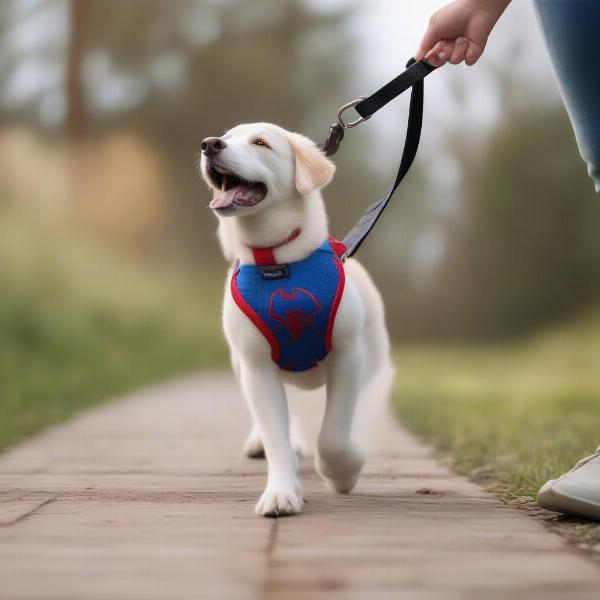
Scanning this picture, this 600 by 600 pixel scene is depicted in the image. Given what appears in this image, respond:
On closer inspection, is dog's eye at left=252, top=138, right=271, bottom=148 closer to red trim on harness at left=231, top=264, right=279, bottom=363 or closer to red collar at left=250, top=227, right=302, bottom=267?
red collar at left=250, top=227, right=302, bottom=267

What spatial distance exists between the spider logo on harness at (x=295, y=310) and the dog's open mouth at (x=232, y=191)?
304mm

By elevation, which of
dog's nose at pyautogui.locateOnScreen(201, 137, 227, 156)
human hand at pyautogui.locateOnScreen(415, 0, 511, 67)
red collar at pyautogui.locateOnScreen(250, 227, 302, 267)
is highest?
human hand at pyautogui.locateOnScreen(415, 0, 511, 67)

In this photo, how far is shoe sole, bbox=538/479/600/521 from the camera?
2141mm

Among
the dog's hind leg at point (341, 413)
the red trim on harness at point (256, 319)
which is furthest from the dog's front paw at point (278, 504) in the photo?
the red trim on harness at point (256, 319)

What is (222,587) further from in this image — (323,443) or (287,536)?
(323,443)

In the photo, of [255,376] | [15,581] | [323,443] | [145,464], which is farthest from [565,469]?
[15,581]

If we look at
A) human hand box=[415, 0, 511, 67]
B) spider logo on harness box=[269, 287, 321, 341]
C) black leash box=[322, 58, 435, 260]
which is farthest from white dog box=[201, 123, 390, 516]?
human hand box=[415, 0, 511, 67]

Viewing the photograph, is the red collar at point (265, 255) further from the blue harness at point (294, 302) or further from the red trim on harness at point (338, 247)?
the red trim on harness at point (338, 247)

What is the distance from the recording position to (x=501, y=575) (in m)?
1.67

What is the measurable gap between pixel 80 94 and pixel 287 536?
11510 millimetres

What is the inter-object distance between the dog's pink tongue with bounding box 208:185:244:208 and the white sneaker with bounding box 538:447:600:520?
1187 millimetres

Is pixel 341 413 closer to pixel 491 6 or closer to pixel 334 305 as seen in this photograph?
pixel 334 305

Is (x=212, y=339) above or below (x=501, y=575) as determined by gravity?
above

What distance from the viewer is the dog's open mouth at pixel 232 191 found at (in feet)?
8.46
